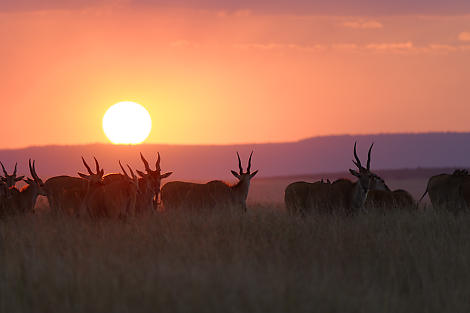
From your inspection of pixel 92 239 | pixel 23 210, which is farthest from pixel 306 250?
pixel 23 210

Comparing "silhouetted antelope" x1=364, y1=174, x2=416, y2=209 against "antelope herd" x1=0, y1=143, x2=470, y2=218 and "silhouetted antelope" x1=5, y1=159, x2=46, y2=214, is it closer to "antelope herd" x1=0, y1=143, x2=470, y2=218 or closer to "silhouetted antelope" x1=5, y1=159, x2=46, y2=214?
"antelope herd" x1=0, y1=143, x2=470, y2=218

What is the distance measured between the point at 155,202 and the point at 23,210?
3.32 metres

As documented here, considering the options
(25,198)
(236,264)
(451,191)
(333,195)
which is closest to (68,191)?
(25,198)

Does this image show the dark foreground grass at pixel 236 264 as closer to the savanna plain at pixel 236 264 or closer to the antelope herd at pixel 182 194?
the savanna plain at pixel 236 264

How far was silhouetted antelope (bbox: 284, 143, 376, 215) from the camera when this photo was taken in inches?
704

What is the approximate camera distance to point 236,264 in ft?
34.2

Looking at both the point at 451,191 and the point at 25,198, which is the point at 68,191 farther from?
the point at 451,191

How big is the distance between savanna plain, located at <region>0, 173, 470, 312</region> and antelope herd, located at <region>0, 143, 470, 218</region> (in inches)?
21.9

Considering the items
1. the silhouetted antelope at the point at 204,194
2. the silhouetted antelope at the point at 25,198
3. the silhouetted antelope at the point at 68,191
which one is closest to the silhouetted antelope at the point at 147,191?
the silhouetted antelope at the point at 68,191

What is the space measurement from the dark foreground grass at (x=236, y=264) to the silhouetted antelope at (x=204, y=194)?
13.4ft

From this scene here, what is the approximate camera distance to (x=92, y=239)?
516 inches

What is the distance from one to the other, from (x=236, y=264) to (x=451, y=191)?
35.3 feet

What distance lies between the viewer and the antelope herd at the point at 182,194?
15781 millimetres

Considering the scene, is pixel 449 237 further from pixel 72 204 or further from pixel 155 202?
pixel 72 204
